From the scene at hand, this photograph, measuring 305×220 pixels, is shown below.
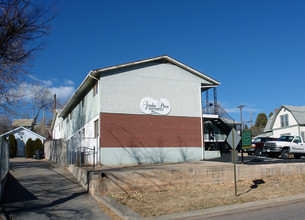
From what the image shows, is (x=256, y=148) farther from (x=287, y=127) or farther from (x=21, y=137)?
(x=21, y=137)

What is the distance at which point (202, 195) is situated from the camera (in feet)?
37.9

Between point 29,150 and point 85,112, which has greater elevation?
point 85,112

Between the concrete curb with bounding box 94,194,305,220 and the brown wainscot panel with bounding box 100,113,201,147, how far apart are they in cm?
733

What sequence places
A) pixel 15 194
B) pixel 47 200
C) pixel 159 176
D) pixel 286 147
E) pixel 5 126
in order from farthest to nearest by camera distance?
pixel 5 126
pixel 286 147
pixel 159 176
pixel 15 194
pixel 47 200

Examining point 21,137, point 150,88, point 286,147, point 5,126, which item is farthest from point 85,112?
point 5,126

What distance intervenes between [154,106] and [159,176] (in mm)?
7535

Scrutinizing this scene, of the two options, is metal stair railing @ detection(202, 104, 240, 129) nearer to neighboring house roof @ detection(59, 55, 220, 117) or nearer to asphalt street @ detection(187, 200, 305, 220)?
neighboring house roof @ detection(59, 55, 220, 117)

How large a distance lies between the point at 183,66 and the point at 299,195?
12.1 metres

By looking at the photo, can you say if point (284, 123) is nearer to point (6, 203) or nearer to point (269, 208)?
point (269, 208)

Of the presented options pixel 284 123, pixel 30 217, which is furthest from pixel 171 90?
pixel 284 123

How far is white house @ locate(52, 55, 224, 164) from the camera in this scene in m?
17.9

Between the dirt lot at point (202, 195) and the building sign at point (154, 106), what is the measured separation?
7.31 m

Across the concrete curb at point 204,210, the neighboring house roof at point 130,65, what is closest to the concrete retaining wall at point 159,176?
the concrete curb at point 204,210

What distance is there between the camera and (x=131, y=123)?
18.6 m
